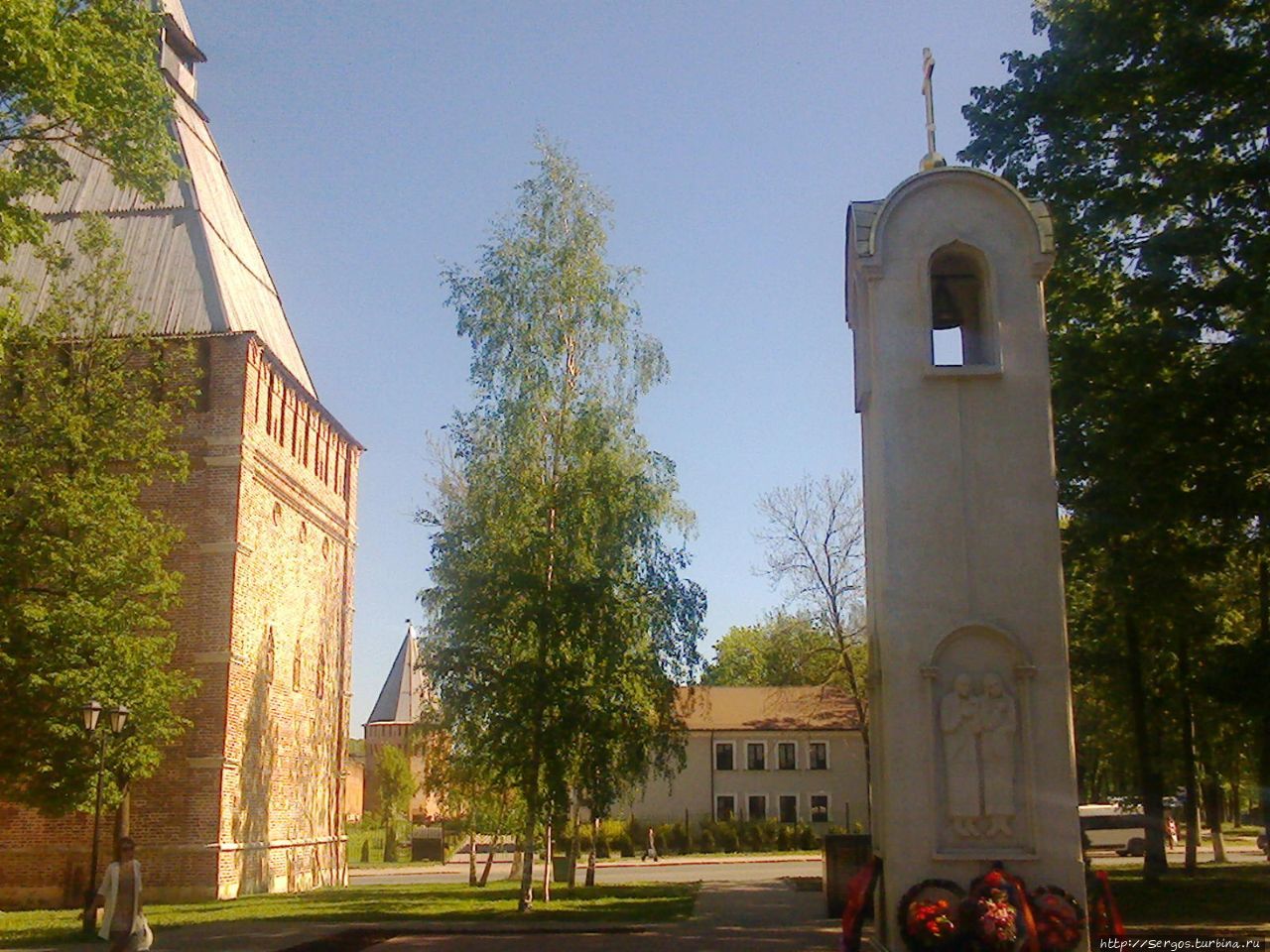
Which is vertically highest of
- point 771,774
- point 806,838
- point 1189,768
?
point 1189,768

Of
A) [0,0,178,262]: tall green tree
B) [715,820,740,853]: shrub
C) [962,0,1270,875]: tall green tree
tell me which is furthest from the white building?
[0,0,178,262]: tall green tree

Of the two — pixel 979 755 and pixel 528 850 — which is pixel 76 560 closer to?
pixel 528 850

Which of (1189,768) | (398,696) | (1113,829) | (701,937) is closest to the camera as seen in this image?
(701,937)

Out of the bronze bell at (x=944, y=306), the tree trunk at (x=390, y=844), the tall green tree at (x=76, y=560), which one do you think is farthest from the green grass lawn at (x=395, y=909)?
the tree trunk at (x=390, y=844)

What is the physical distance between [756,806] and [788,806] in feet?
4.66

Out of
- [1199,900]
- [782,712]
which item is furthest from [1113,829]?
[1199,900]

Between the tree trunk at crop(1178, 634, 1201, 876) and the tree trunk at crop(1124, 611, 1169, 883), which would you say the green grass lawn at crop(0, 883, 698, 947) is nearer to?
the tree trunk at crop(1124, 611, 1169, 883)

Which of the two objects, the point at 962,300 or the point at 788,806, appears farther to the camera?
the point at 788,806

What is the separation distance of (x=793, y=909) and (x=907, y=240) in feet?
Answer: 43.8

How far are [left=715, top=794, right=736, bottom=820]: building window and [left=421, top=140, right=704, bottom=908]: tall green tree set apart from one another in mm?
32107

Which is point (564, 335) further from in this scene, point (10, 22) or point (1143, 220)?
point (10, 22)

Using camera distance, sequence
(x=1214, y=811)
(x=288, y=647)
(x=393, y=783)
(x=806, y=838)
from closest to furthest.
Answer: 1. (x=288, y=647)
2. (x=1214, y=811)
3. (x=806, y=838)
4. (x=393, y=783)

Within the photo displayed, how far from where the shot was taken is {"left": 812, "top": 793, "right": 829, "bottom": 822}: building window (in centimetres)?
5841

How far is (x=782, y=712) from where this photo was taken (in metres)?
59.9
